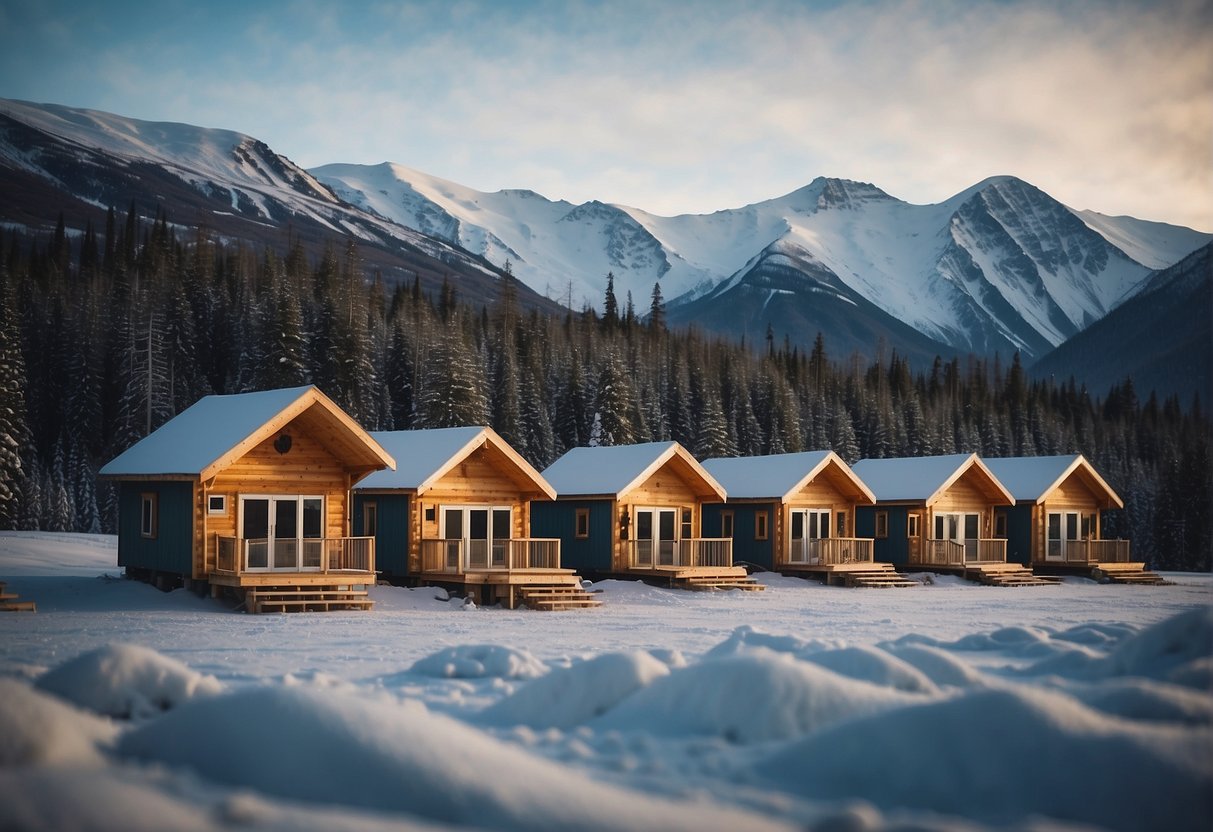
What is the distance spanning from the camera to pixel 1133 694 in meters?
10.2

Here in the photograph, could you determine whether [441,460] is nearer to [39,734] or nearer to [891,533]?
[39,734]

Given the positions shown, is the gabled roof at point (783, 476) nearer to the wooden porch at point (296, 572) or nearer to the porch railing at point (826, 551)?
the porch railing at point (826, 551)

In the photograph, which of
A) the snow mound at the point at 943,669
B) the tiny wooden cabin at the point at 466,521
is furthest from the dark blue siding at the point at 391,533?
the snow mound at the point at 943,669

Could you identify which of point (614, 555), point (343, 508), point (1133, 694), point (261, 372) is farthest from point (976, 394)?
point (1133, 694)

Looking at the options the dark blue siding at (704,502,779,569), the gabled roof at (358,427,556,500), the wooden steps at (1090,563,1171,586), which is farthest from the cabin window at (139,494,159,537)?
the wooden steps at (1090,563,1171,586)

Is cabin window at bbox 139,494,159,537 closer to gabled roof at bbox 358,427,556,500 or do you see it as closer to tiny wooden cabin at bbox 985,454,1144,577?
gabled roof at bbox 358,427,556,500

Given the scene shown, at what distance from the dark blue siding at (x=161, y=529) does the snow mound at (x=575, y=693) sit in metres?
15.5

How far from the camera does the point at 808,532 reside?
127 ft

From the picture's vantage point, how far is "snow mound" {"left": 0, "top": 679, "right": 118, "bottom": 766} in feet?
27.2

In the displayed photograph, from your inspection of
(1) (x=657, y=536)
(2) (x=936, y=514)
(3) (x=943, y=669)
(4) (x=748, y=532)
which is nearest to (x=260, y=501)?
(1) (x=657, y=536)

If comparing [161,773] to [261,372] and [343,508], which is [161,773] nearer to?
[343,508]

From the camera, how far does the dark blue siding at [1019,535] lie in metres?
44.5

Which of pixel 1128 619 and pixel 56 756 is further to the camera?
pixel 1128 619

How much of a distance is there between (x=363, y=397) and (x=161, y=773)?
194ft
